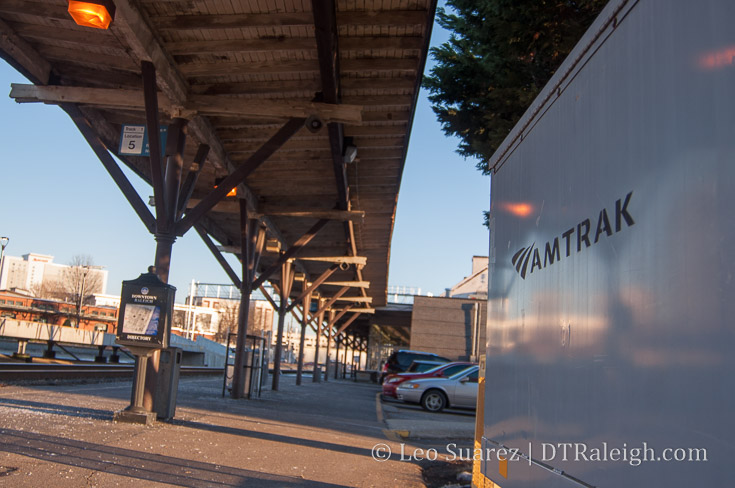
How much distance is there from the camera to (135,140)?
11.0 m

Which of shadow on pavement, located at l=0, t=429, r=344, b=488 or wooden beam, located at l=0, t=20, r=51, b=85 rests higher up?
wooden beam, located at l=0, t=20, r=51, b=85

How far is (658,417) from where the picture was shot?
7.45 ft

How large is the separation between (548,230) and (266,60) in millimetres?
7278

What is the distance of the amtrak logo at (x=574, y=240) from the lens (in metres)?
2.69

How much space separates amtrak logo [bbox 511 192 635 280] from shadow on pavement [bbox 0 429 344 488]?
11.1ft

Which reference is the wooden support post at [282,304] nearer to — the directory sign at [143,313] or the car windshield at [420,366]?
the car windshield at [420,366]

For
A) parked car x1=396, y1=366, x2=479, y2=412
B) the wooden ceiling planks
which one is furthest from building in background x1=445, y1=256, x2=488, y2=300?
the wooden ceiling planks

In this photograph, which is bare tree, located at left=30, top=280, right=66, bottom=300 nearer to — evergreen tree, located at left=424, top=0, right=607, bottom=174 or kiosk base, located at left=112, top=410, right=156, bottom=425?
kiosk base, located at left=112, top=410, right=156, bottom=425

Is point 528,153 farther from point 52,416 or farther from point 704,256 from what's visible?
point 52,416

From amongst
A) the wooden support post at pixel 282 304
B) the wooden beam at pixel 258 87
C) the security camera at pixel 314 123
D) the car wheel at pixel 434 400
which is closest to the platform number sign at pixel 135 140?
the wooden beam at pixel 258 87

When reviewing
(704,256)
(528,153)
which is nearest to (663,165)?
(704,256)

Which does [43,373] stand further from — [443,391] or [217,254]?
[443,391]

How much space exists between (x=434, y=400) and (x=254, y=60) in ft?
38.5

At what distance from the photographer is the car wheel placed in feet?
59.8
